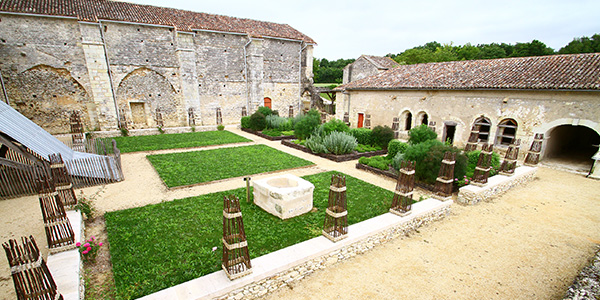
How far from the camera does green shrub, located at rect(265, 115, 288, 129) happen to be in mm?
18062

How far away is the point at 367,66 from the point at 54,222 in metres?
27.9

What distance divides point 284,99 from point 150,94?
36.9 ft

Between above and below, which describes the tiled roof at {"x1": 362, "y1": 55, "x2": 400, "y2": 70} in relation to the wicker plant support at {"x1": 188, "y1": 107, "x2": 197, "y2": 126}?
above

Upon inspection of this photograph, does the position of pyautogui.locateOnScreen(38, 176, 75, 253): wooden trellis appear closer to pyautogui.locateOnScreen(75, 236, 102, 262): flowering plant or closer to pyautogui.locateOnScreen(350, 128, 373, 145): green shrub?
pyautogui.locateOnScreen(75, 236, 102, 262): flowering plant

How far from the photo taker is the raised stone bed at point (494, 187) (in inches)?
303

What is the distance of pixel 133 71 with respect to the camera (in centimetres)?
1800

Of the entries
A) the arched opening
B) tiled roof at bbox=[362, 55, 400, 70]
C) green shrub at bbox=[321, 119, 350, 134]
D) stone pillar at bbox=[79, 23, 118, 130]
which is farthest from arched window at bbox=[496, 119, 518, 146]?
stone pillar at bbox=[79, 23, 118, 130]

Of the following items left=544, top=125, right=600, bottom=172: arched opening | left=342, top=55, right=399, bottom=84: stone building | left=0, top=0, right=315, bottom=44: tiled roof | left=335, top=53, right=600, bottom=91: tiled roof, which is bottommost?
left=544, top=125, right=600, bottom=172: arched opening

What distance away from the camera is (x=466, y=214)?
7160 millimetres

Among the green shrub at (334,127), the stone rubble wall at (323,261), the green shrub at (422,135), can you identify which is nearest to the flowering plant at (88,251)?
the stone rubble wall at (323,261)

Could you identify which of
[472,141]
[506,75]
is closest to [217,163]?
[472,141]

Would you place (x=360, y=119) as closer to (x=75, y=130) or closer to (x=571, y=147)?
(x=571, y=147)

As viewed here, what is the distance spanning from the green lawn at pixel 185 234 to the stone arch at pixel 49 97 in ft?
49.7

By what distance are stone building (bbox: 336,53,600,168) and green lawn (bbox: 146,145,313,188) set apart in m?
8.99
